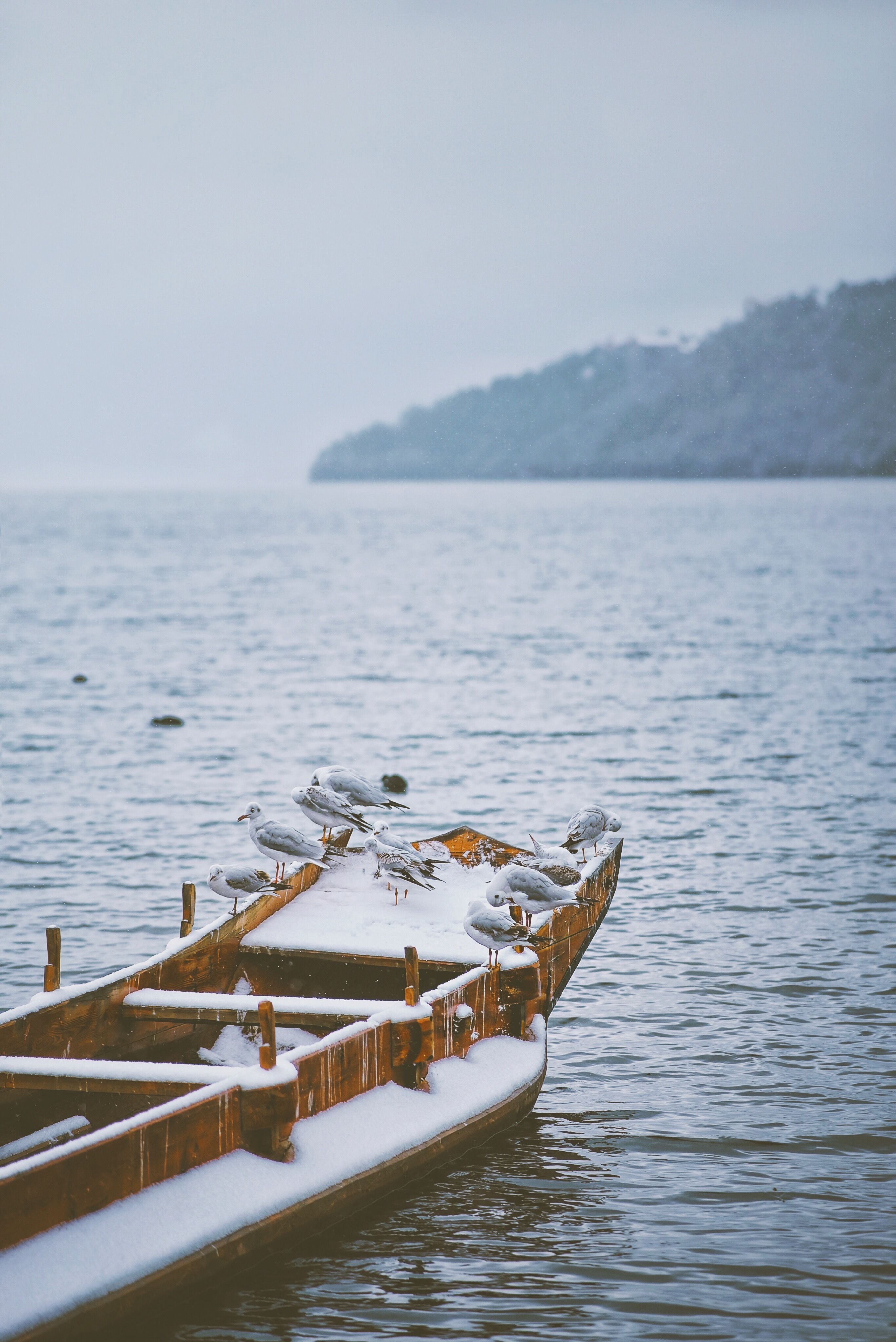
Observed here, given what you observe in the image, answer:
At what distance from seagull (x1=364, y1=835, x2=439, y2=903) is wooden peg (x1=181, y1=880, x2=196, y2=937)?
8.10 feet

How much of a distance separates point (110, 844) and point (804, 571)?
74571 millimetres

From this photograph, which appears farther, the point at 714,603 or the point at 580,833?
the point at 714,603

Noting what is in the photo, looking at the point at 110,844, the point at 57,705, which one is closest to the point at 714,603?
the point at 57,705

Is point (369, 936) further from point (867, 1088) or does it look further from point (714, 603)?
point (714, 603)

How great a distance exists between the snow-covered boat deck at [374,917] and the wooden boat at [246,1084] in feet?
0.12

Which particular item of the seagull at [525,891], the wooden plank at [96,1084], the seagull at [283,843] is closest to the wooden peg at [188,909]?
the seagull at [283,843]

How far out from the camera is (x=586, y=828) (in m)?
16.2

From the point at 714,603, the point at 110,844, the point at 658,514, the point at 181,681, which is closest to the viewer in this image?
the point at 110,844

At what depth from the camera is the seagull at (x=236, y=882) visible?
45.3 ft

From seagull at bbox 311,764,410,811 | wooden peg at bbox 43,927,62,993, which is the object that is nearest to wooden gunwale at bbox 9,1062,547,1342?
wooden peg at bbox 43,927,62,993

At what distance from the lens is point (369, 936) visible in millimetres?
13523

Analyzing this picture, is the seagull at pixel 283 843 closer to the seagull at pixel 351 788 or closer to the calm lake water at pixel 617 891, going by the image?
the seagull at pixel 351 788

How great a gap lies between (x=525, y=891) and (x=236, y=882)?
9.91 ft

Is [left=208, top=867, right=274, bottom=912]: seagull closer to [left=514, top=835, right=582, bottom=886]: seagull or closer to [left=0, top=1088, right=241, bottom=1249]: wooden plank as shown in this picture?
[left=514, top=835, right=582, bottom=886]: seagull
